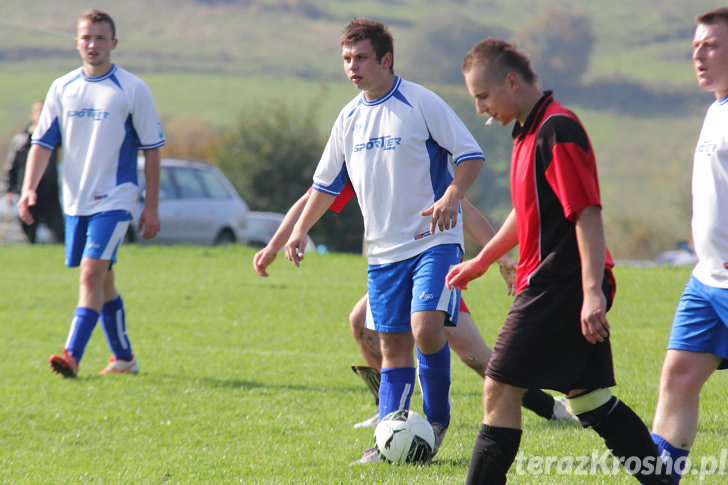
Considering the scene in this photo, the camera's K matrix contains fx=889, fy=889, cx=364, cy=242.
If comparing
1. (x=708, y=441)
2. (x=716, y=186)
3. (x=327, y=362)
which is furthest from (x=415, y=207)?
(x=327, y=362)

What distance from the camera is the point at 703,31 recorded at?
376 cm

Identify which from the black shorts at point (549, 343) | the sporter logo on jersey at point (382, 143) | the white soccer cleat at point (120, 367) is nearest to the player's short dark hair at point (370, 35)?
the sporter logo on jersey at point (382, 143)

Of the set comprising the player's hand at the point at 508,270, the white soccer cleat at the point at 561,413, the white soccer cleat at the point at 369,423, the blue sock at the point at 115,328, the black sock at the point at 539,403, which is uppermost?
the player's hand at the point at 508,270

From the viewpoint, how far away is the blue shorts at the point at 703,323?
3.63 meters

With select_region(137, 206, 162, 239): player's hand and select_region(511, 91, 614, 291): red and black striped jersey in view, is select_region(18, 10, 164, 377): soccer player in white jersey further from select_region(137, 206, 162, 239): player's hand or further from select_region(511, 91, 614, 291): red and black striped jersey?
select_region(511, 91, 614, 291): red and black striped jersey

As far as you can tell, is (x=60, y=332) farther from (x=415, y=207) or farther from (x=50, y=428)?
(x=415, y=207)

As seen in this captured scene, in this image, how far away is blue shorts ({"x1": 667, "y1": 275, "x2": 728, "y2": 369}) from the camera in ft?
11.9

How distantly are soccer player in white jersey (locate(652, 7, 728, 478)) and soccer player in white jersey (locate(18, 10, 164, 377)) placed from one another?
416 cm

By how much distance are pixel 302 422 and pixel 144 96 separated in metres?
2.83

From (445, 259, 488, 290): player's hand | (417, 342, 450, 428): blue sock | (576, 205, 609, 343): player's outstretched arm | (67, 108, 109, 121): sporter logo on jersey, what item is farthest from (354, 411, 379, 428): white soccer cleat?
(67, 108, 109, 121): sporter logo on jersey

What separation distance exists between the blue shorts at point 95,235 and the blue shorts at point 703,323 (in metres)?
4.07

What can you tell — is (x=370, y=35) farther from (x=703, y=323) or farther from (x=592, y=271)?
(x=703, y=323)

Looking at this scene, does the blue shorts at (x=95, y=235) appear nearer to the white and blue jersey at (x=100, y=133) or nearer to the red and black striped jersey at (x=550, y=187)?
the white and blue jersey at (x=100, y=133)

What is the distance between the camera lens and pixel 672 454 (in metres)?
3.77
